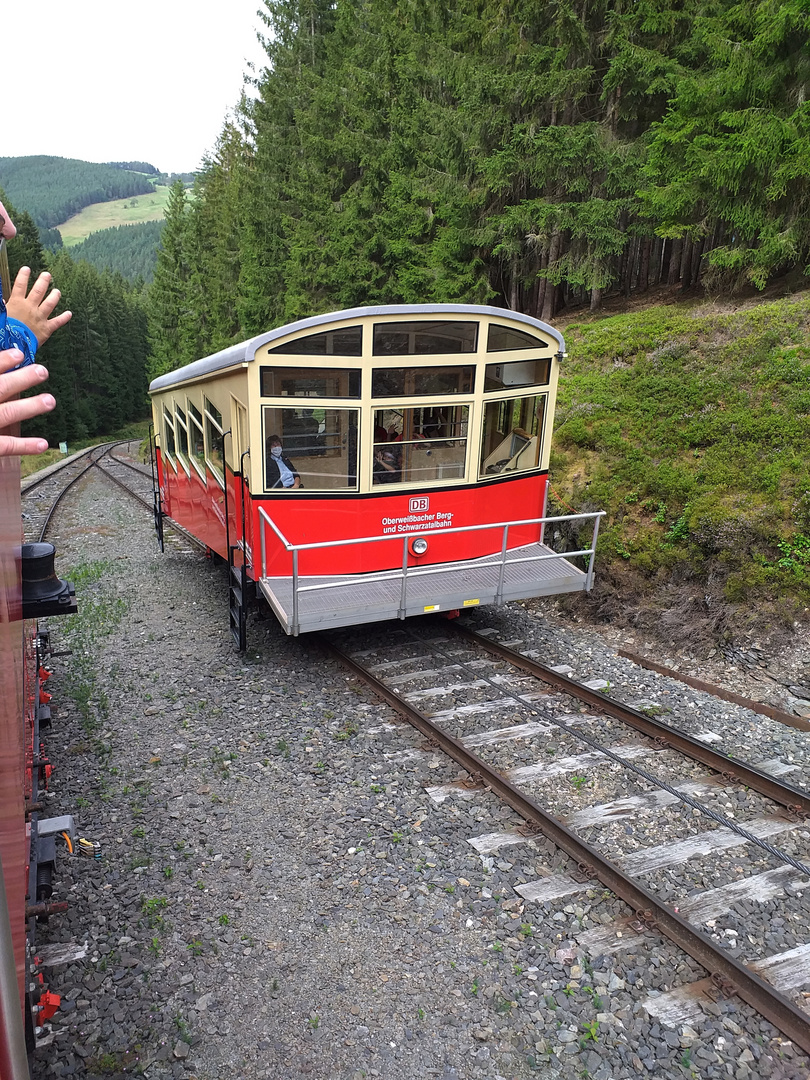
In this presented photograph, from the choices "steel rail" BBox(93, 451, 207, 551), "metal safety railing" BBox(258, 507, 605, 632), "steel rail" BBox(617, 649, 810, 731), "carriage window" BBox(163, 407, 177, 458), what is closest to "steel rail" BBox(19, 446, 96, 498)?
"steel rail" BBox(93, 451, 207, 551)

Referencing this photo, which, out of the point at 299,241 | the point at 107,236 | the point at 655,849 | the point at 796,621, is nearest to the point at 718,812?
the point at 655,849

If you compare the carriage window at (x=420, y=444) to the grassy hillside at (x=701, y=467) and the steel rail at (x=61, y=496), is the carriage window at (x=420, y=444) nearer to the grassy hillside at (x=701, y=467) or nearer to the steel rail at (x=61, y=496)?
the grassy hillside at (x=701, y=467)

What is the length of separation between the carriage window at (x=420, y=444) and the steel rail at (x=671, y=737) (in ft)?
7.59

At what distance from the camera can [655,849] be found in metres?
4.91

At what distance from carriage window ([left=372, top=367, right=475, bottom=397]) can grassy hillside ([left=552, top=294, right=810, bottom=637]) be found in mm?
3718

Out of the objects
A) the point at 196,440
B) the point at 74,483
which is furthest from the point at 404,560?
the point at 74,483

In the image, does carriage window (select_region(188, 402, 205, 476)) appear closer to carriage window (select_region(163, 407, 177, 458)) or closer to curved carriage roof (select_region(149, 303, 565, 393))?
curved carriage roof (select_region(149, 303, 565, 393))

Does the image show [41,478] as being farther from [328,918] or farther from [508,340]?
[328,918]

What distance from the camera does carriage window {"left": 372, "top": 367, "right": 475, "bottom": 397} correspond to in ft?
24.3

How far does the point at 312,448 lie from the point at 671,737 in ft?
15.6

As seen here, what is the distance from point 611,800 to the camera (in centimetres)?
543

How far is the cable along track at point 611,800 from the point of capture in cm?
397

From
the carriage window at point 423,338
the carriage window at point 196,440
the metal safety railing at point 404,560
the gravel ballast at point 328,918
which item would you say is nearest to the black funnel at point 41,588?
the gravel ballast at point 328,918

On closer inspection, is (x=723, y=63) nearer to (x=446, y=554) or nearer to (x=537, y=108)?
(x=537, y=108)
